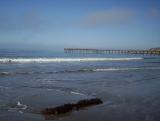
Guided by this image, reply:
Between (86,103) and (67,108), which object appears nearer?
(67,108)

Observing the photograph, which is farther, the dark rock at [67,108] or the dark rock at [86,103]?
the dark rock at [86,103]

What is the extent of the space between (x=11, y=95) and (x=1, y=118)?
12.3ft

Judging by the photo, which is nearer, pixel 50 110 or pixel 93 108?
pixel 50 110

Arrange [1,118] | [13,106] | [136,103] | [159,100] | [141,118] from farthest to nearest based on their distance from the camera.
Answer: [159,100], [136,103], [13,106], [141,118], [1,118]

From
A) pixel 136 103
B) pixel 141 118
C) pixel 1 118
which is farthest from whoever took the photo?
pixel 136 103

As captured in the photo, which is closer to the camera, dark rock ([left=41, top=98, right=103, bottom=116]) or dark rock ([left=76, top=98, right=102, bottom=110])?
dark rock ([left=41, top=98, right=103, bottom=116])

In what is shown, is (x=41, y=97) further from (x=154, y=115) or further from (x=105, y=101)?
(x=154, y=115)

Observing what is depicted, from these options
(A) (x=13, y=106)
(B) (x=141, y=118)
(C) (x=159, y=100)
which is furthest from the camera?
(C) (x=159, y=100)

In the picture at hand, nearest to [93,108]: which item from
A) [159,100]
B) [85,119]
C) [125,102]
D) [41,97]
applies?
[85,119]

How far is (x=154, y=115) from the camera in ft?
26.4

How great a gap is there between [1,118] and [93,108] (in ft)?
10.8

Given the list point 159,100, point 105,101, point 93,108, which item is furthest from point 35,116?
point 159,100

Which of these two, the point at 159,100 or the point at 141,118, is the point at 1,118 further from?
the point at 159,100

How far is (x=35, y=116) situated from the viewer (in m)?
7.48
